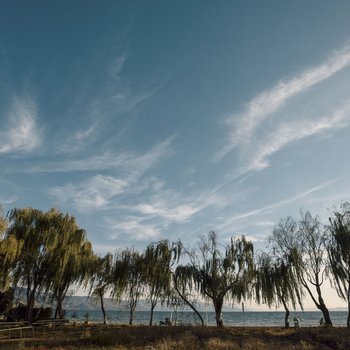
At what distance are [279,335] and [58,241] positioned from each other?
18.5m

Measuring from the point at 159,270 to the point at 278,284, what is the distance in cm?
1122

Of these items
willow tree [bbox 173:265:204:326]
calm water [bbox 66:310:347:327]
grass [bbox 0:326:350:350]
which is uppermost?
willow tree [bbox 173:265:204:326]

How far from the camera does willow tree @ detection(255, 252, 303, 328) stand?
3002cm

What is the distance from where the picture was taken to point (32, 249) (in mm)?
26609

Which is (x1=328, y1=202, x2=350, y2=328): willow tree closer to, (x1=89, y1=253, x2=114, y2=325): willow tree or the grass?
the grass

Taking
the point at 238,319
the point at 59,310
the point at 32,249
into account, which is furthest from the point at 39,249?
the point at 238,319

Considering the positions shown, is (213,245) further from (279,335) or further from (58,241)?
(58,241)

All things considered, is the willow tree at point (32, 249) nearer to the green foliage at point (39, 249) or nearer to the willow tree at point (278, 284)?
the green foliage at point (39, 249)

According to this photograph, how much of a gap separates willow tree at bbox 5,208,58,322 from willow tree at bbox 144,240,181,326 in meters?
9.25

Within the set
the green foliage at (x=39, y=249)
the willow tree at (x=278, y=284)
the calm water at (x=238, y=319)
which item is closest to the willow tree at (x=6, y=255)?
the green foliage at (x=39, y=249)

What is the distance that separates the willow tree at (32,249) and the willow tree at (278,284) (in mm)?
19225

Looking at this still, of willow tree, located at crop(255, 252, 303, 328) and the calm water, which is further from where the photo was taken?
the calm water

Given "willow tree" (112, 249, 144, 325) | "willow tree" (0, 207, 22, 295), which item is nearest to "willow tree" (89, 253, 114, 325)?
"willow tree" (112, 249, 144, 325)

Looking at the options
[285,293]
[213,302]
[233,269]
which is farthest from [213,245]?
[285,293]
